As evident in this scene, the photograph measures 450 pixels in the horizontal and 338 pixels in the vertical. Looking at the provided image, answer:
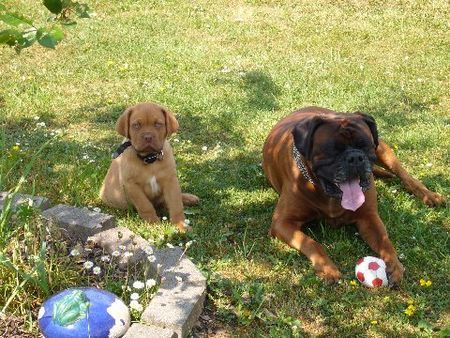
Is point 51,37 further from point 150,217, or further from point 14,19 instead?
point 150,217

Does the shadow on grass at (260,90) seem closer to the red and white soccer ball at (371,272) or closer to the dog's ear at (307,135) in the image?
the dog's ear at (307,135)

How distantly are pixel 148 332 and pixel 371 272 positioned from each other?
1577 mm

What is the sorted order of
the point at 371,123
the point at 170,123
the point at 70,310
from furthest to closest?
the point at 170,123, the point at 371,123, the point at 70,310

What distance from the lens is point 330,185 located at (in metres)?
4.55

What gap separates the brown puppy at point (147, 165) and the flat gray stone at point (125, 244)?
21.7 inches

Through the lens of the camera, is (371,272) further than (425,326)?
Yes

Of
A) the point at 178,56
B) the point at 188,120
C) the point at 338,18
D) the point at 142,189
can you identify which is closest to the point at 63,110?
the point at 188,120

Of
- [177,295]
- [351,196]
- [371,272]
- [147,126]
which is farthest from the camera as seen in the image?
[147,126]

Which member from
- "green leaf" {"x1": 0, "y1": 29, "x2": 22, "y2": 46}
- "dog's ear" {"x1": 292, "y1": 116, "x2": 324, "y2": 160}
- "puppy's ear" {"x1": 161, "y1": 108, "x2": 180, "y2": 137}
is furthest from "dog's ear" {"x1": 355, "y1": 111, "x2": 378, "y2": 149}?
"green leaf" {"x1": 0, "y1": 29, "x2": 22, "y2": 46}

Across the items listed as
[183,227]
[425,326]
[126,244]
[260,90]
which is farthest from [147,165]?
[260,90]

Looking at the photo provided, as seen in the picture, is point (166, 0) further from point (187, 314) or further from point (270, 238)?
point (187, 314)

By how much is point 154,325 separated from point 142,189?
1638 millimetres

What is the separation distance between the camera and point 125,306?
362 cm

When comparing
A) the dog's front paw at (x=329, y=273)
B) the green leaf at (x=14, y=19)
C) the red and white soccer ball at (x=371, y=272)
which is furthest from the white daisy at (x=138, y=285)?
the green leaf at (x=14, y=19)
